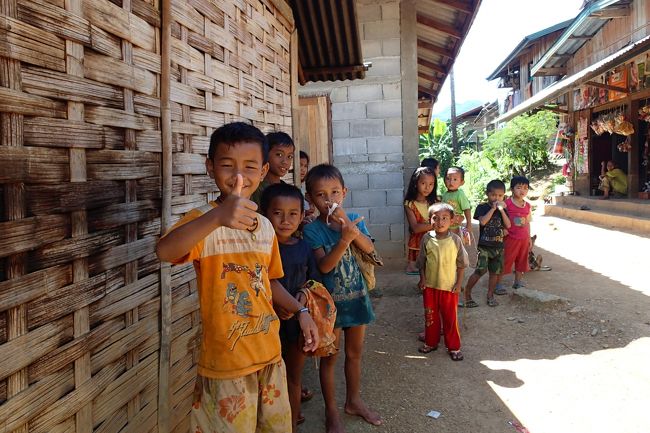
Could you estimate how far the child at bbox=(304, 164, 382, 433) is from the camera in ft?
7.66

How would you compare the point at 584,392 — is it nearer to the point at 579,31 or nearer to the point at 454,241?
the point at 454,241

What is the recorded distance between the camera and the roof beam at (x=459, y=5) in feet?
21.3

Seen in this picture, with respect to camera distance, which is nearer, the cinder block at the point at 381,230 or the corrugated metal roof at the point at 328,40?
the corrugated metal roof at the point at 328,40

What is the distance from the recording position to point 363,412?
2.75 m

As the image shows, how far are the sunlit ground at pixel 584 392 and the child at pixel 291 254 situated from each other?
147 cm

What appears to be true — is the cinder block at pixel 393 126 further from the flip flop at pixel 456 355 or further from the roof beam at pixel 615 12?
the roof beam at pixel 615 12

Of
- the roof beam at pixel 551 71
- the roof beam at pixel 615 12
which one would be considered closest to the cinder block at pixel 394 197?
the roof beam at pixel 615 12

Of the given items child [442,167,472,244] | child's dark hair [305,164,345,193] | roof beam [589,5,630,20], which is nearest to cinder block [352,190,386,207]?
child [442,167,472,244]

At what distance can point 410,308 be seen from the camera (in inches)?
196

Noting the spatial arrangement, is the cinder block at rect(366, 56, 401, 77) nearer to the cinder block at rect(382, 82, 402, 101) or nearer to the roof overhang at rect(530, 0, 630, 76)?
the cinder block at rect(382, 82, 402, 101)

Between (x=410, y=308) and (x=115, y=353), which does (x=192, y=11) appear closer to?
(x=115, y=353)

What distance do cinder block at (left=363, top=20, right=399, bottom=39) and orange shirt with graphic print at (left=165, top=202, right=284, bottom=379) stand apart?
223 inches

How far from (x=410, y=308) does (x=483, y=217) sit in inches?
→ 49.8

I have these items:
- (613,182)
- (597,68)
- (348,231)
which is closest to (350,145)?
(348,231)
